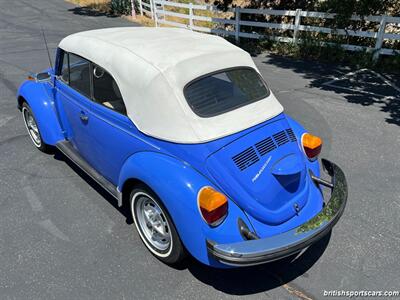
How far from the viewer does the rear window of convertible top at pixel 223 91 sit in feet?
10.3

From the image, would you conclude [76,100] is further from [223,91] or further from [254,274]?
[254,274]

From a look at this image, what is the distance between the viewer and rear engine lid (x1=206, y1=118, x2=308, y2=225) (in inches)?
113

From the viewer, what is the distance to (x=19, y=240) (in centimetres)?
356

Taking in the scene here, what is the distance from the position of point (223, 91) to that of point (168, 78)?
0.57 meters

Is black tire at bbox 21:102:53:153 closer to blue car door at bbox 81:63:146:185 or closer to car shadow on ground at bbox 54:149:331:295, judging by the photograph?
blue car door at bbox 81:63:146:185

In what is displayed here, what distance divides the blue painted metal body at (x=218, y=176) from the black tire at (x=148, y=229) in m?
0.13

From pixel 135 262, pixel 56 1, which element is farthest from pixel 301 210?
pixel 56 1

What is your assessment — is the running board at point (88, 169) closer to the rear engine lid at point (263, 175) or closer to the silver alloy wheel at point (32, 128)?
the silver alloy wheel at point (32, 128)

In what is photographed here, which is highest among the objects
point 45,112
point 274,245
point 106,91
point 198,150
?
point 106,91

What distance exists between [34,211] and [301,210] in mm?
2972

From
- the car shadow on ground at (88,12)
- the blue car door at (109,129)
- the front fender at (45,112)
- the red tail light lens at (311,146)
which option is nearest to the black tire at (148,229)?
the blue car door at (109,129)

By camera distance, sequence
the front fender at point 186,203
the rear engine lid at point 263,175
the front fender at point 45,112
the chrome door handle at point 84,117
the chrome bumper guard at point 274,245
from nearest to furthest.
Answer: the chrome bumper guard at point 274,245 → the front fender at point 186,203 → the rear engine lid at point 263,175 → the chrome door handle at point 84,117 → the front fender at point 45,112

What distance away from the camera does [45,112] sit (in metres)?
4.52
